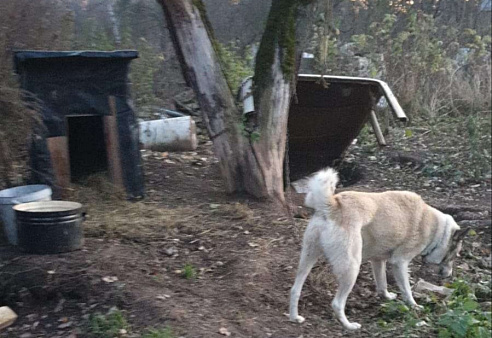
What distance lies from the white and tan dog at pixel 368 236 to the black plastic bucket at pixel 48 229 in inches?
71.4

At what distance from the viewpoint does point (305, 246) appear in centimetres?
556

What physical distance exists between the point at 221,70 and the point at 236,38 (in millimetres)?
6616

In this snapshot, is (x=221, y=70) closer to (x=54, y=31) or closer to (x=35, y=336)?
(x=54, y=31)

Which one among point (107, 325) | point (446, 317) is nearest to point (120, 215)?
point (107, 325)

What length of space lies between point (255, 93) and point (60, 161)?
2.07m

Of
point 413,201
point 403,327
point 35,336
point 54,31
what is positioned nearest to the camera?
point 35,336

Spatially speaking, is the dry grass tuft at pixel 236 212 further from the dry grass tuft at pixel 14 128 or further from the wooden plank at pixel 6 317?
the wooden plank at pixel 6 317

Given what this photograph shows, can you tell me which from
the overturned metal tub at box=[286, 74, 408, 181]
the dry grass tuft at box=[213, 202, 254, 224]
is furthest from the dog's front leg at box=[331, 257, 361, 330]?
the overturned metal tub at box=[286, 74, 408, 181]

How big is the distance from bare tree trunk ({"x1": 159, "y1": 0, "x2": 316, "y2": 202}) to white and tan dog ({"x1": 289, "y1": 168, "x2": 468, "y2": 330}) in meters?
1.82

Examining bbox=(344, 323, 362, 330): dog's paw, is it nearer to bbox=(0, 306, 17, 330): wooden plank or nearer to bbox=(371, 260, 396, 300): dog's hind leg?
bbox=(371, 260, 396, 300): dog's hind leg

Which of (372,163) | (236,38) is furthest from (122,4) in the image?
(372,163)

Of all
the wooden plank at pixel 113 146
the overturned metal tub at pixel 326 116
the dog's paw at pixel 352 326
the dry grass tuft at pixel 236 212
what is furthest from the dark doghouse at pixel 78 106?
the dog's paw at pixel 352 326

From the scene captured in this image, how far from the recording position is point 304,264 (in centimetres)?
558

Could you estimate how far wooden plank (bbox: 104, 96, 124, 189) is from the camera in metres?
7.43
